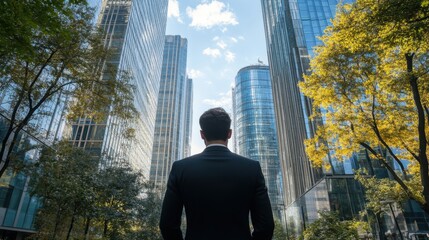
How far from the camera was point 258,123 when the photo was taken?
93.4 meters


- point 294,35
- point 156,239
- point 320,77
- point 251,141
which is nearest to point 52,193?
point 156,239

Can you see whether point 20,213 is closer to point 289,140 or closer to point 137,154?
point 137,154

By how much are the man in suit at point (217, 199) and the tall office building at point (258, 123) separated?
88245 millimetres

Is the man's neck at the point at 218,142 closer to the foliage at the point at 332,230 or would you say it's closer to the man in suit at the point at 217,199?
the man in suit at the point at 217,199

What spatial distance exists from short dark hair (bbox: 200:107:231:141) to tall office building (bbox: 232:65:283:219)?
8817cm

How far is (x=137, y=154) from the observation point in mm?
60281

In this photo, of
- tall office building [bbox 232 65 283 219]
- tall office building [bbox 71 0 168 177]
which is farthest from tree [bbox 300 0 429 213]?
tall office building [bbox 232 65 283 219]

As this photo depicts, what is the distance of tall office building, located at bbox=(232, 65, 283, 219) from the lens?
295ft

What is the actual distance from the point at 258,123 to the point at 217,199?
93.0 m

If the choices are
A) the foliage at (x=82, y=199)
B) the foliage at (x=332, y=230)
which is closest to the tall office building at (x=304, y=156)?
the foliage at (x=332, y=230)

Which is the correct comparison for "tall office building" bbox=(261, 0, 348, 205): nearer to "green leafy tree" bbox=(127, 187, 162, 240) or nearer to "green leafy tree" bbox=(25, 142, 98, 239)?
"green leafy tree" bbox=(127, 187, 162, 240)

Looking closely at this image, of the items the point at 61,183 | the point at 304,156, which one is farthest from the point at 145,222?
the point at 304,156

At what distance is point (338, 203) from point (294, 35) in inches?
1149

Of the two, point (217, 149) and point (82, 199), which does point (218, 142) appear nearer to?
point (217, 149)
